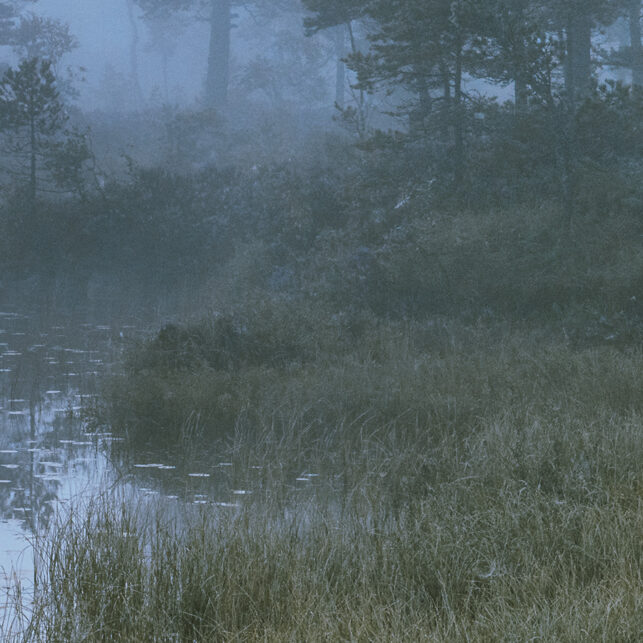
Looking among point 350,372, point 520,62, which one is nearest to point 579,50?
point 520,62

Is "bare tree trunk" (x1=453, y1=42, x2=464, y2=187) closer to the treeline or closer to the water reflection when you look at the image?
the treeline

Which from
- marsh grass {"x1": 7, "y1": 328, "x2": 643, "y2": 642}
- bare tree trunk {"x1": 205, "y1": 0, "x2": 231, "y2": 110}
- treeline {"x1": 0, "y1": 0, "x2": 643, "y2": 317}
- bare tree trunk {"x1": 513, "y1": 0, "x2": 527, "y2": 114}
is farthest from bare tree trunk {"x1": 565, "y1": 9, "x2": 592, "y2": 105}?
bare tree trunk {"x1": 205, "y1": 0, "x2": 231, "y2": 110}

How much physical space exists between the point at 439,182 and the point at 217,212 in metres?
8.86

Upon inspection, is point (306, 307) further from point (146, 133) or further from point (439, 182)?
point (146, 133)

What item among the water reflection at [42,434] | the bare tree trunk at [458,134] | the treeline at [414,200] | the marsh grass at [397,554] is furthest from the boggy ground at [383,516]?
the bare tree trunk at [458,134]

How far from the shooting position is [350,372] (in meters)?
12.5

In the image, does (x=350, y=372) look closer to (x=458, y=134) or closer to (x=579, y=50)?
(x=458, y=134)

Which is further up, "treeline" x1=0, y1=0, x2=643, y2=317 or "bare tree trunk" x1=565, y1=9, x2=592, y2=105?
"bare tree trunk" x1=565, y1=9, x2=592, y2=105

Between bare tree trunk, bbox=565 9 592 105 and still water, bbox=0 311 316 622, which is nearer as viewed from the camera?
still water, bbox=0 311 316 622

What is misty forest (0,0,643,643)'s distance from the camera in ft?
18.0

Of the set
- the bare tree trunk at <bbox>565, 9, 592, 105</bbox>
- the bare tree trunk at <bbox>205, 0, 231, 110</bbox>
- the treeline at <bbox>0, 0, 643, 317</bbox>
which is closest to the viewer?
the treeline at <bbox>0, 0, 643, 317</bbox>

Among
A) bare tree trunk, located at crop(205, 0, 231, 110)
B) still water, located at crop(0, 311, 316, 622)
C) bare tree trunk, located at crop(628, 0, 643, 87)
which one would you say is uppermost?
bare tree trunk, located at crop(205, 0, 231, 110)

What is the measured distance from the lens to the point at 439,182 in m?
22.0

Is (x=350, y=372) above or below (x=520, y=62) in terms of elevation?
below
